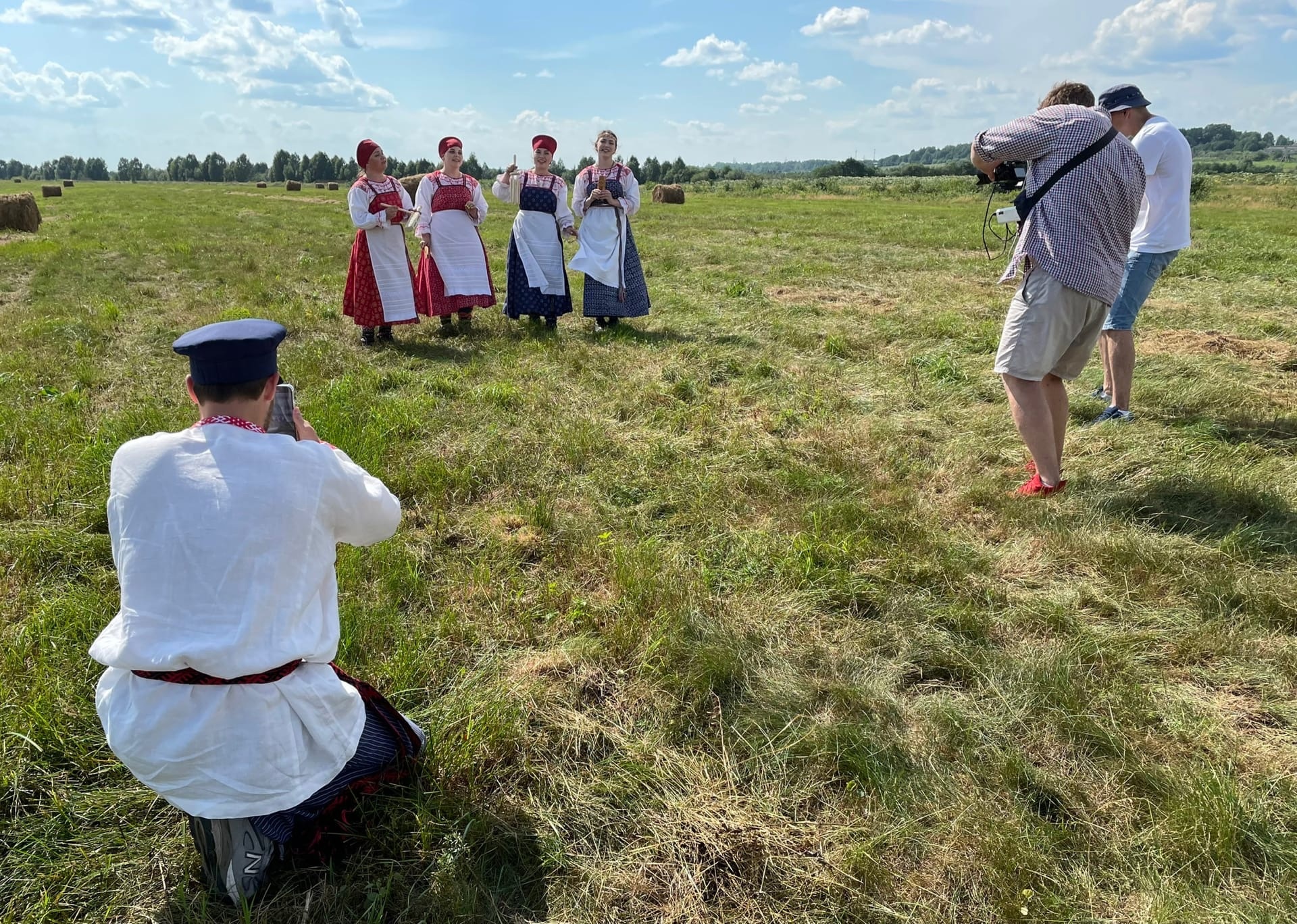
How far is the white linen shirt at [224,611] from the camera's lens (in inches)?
61.9

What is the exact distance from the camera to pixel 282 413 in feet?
6.20

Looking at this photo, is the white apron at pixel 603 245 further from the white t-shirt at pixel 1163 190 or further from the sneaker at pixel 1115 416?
the sneaker at pixel 1115 416

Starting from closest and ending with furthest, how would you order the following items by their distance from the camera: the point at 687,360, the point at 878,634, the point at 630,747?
1. the point at 630,747
2. the point at 878,634
3. the point at 687,360

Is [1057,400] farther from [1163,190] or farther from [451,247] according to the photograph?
[451,247]

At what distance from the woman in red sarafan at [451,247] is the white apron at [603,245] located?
103cm

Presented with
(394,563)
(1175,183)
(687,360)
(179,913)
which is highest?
(1175,183)

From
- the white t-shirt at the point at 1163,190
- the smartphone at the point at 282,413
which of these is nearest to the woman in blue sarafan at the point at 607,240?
the white t-shirt at the point at 1163,190

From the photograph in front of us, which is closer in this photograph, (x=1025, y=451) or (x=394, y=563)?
(x=394, y=563)

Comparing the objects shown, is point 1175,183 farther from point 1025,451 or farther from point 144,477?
point 144,477

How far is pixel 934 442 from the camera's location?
480 centimetres

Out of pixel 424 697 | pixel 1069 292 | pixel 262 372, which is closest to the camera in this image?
pixel 262 372

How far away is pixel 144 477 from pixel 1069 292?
371 cm

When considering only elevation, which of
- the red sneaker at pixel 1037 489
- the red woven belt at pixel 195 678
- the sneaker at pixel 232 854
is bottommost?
the sneaker at pixel 232 854

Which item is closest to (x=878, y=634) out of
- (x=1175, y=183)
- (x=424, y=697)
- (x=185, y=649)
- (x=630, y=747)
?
(x=630, y=747)
